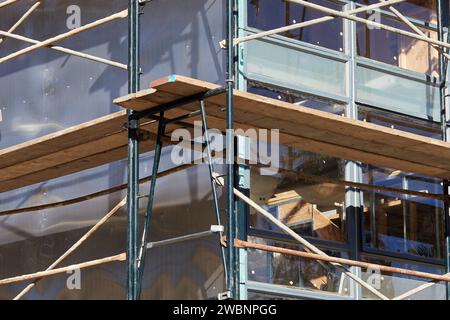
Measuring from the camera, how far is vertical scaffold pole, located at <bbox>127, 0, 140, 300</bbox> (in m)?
15.1

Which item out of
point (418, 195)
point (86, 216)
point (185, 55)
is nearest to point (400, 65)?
point (418, 195)

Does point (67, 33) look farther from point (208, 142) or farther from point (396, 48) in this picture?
point (396, 48)

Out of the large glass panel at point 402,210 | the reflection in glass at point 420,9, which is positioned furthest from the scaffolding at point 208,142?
the reflection in glass at point 420,9

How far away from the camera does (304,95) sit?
54.8ft

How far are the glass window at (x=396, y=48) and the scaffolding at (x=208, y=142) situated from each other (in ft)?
1.92

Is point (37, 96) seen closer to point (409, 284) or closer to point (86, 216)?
point (86, 216)

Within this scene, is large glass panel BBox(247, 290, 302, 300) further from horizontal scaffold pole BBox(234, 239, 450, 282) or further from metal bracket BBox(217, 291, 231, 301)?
metal bracket BBox(217, 291, 231, 301)

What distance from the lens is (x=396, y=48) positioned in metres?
17.8

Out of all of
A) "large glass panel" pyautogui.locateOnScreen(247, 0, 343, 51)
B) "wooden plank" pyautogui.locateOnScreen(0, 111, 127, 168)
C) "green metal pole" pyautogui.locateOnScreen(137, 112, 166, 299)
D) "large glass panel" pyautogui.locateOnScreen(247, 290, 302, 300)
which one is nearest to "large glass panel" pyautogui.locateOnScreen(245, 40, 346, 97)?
"large glass panel" pyautogui.locateOnScreen(247, 0, 343, 51)

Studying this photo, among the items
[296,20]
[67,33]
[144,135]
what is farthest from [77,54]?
[296,20]

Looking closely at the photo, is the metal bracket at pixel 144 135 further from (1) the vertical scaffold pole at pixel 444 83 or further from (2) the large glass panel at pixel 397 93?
(1) the vertical scaffold pole at pixel 444 83

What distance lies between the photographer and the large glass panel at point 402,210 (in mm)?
17125

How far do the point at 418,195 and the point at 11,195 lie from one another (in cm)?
443
